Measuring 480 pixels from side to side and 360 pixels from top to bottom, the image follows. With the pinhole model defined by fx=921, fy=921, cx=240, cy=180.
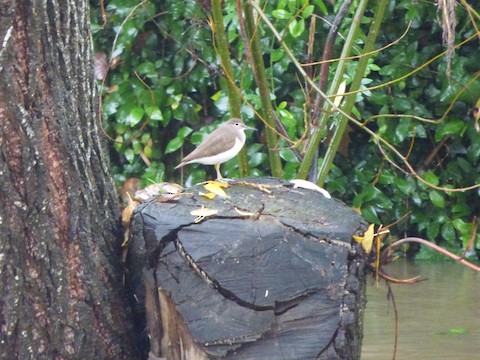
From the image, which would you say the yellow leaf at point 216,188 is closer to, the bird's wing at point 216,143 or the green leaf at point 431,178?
the bird's wing at point 216,143

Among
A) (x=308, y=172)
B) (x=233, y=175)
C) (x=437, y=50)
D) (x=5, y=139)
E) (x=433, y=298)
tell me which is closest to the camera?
(x=5, y=139)

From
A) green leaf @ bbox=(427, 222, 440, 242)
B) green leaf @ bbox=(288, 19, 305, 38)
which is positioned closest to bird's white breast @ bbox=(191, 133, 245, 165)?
green leaf @ bbox=(288, 19, 305, 38)

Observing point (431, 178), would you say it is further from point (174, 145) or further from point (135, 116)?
point (135, 116)

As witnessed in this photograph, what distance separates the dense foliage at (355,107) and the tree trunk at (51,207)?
159 inches

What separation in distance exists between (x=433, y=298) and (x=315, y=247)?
3.46 metres

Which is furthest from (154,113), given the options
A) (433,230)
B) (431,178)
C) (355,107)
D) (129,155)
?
(433,230)

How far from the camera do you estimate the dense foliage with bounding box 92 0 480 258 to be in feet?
23.1

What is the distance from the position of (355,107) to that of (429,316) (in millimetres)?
2008

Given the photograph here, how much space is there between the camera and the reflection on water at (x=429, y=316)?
476 centimetres

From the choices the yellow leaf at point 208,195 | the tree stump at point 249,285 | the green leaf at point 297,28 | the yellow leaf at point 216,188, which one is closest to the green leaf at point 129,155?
the green leaf at point 297,28

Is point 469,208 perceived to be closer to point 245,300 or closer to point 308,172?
point 308,172

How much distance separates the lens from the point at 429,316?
5.53 m

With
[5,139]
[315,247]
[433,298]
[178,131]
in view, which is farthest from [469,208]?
[5,139]

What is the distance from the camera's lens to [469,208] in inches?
292
